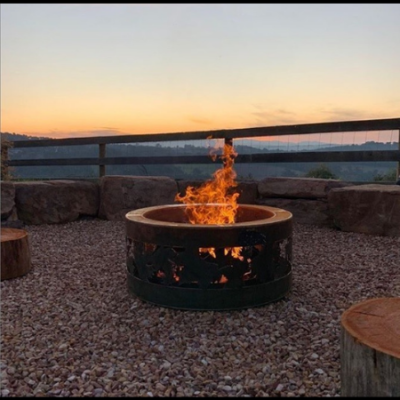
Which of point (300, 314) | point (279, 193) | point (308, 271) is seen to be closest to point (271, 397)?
point (300, 314)

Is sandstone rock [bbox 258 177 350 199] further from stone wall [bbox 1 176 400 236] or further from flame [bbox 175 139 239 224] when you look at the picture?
flame [bbox 175 139 239 224]

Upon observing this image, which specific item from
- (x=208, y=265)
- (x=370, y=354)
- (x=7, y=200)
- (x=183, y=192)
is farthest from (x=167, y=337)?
(x=183, y=192)

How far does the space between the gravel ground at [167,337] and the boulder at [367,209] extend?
104cm

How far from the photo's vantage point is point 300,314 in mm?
3086

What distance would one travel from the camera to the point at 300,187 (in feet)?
20.4

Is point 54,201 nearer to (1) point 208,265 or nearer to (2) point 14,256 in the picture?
(2) point 14,256

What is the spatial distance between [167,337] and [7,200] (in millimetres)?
4595

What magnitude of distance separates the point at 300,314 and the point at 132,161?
17.7ft

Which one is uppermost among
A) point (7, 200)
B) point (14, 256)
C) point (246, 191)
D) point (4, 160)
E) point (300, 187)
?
point (4, 160)

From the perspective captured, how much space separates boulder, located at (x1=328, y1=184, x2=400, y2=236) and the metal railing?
0.61m

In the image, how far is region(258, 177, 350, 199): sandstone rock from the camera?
20.2 ft

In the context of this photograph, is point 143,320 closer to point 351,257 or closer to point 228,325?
point 228,325

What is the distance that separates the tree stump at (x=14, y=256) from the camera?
3996mm

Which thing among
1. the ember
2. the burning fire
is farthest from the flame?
the ember
